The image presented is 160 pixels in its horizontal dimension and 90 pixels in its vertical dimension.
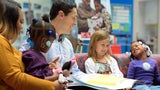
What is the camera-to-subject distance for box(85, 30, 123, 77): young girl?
2021 millimetres

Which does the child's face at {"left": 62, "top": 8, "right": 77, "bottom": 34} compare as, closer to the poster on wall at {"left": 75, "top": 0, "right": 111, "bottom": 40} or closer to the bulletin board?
the poster on wall at {"left": 75, "top": 0, "right": 111, "bottom": 40}

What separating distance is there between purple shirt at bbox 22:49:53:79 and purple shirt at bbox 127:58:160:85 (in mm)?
1305

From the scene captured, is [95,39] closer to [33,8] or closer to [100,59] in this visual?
[100,59]

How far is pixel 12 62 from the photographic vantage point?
859 millimetres

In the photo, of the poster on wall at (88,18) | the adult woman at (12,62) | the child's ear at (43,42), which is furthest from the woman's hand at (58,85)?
the poster on wall at (88,18)

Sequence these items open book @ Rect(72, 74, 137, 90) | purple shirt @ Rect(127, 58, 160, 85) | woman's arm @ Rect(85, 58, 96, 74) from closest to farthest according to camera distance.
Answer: open book @ Rect(72, 74, 137, 90) < woman's arm @ Rect(85, 58, 96, 74) < purple shirt @ Rect(127, 58, 160, 85)

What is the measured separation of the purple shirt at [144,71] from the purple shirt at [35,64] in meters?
1.31

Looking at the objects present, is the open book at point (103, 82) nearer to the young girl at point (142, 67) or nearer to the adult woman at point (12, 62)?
the adult woman at point (12, 62)

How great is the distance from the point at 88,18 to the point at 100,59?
79 cm

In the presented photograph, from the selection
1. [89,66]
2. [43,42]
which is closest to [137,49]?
[89,66]

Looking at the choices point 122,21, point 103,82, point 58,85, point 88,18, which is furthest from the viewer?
point 122,21

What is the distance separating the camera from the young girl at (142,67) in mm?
2195

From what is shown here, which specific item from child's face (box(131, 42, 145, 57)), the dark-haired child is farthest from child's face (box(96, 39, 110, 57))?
the dark-haired child

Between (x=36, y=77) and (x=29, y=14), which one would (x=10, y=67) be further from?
(x=29, y=14)
